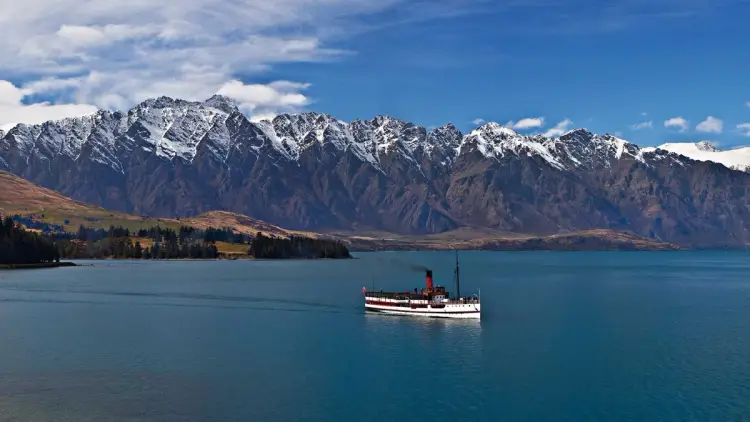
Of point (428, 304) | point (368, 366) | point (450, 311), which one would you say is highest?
point (428, 304)

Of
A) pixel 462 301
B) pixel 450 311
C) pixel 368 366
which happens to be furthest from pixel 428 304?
pixel 368 366

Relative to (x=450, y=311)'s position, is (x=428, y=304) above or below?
above

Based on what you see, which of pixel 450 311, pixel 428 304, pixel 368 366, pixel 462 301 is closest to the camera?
pixel 368 366

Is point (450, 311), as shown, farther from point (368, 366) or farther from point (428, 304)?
point (368, 366)

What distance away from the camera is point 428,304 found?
154 metres

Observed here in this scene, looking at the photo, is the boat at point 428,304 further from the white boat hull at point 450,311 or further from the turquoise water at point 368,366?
the turquoise water at point 368,366

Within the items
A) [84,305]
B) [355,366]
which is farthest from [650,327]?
[84,305]

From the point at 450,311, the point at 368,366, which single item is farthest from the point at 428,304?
the point at 368,366

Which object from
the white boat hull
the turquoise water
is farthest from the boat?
the turquoise water

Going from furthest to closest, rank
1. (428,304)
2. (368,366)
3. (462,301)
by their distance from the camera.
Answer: (428,304)
(462,301)
(368,366)

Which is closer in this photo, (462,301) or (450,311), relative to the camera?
(450,311)

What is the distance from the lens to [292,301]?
190 metres

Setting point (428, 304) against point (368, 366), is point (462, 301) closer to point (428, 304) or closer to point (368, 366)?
point (428, 304)

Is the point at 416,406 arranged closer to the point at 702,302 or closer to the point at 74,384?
the point at 74,384
